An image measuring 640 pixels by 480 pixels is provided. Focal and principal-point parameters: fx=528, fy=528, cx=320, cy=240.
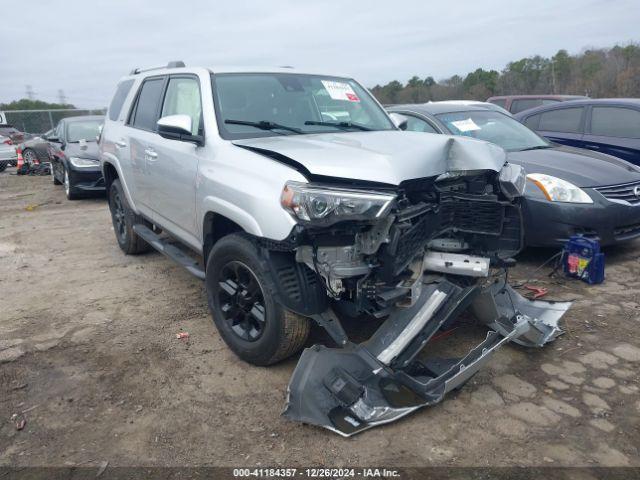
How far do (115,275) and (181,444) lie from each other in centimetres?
325

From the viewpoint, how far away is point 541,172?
17.4 feet

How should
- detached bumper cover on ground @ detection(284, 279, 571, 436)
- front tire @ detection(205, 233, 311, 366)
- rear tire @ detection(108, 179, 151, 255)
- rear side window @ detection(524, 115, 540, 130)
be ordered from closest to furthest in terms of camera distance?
detached bumper cover on ground @ detection(284, 279, 571, 436) → front tire @ detection(205, 233, 311, 366) → rear tire @ detection(108, 179, 151, 255) → rear side window @ detection(524, 115, 540, 130)

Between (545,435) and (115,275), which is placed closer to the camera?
(545,435)

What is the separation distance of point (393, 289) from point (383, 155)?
758 millimetres

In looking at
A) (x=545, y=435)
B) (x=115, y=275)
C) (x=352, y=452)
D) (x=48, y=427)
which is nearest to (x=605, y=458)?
(x=545, y=435)

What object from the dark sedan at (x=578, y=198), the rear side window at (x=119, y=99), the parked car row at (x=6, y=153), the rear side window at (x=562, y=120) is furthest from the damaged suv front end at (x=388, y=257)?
the parked car row at (x=6, y=153)

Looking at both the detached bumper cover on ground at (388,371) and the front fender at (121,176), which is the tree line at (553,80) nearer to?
the front fender at (121,176)

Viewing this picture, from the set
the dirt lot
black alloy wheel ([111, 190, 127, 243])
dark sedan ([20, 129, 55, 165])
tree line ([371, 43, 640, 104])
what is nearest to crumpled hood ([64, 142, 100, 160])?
black alloy wheel ([111, 190, 127, 243])

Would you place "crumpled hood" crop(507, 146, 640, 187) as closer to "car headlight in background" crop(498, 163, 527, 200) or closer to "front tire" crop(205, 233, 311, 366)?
"car headlight in background" crop(498, 163, 527, 200)

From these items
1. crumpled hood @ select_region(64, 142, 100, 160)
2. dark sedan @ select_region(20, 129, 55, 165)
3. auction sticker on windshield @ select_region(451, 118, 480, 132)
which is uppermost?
auction sticker on windshield @ select_region(451, 118, 480, 132)

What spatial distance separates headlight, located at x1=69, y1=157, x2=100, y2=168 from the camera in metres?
10.3

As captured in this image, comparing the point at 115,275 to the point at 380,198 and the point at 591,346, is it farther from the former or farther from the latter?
the point at 591,346

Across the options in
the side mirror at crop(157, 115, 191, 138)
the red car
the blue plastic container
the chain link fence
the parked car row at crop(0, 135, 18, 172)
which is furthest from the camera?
the chain link fence

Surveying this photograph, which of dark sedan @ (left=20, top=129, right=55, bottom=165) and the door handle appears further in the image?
dark sedan @ (left=20, top=129, right=55, bottom=165)
